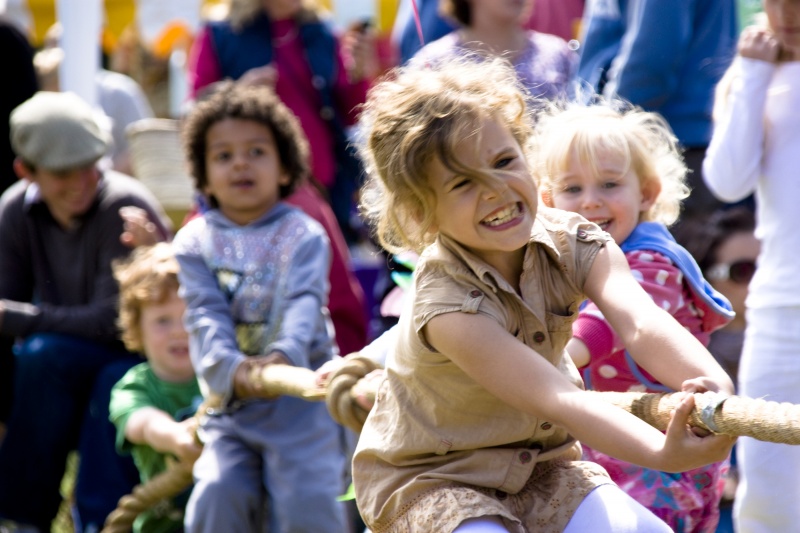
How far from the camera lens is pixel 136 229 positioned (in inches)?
196

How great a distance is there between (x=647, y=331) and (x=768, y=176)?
4.91 feet

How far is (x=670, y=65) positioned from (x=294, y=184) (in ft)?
4.39

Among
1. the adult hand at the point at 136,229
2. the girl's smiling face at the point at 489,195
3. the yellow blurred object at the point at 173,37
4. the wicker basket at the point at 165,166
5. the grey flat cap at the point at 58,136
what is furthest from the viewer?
the yellow blurred object at the point at 173,37

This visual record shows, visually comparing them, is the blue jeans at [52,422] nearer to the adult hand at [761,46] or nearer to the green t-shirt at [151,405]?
the green t-shirt at [151,405]

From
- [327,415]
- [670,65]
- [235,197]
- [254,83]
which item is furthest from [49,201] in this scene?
[670,65]

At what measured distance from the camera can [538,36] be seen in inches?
186

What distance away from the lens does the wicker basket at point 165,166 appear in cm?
650

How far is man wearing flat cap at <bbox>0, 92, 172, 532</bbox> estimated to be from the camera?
15.7 ft

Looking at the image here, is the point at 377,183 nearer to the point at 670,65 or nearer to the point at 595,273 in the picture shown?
the point at 595,273

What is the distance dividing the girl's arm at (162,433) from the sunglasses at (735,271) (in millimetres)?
1973

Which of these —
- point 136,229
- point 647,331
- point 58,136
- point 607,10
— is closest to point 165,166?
point 58,136

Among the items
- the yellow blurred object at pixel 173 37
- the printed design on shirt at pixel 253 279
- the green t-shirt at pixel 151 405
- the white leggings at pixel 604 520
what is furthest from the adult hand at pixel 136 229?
the yellow blurred object at pixel 173 37

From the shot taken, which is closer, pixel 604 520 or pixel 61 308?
pixel 604 520

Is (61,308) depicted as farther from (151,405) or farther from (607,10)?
(607,10)
